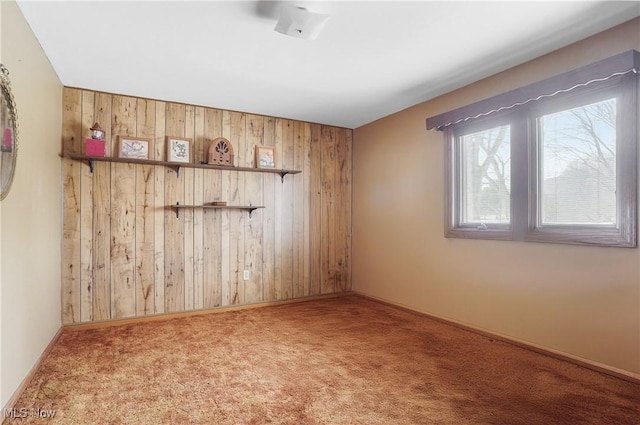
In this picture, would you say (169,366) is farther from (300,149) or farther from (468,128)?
(468,128)

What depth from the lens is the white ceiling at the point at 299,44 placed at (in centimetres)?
211

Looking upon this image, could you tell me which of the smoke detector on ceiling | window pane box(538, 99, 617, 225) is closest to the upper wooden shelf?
the smoke detector on ceiling

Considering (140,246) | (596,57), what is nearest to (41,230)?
(140,246)

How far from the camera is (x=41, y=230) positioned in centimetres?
258

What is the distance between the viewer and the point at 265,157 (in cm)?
421

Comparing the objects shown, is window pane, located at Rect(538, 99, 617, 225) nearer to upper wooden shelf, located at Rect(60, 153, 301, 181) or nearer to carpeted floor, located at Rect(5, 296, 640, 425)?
carpeted floor, located at Rect(5, 296, 640, 425)

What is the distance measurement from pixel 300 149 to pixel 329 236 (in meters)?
1.20

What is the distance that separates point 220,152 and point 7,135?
210 centimetres

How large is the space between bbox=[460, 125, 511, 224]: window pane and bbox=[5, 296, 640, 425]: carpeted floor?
109 cm

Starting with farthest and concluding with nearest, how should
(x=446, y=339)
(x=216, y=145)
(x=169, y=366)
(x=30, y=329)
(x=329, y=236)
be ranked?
(x=329, y=236) → (x=216, y=145) → (x=446, y=339) → (x=169, y=366) → (x=30, y=329)

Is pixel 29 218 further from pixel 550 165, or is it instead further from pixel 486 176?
pixel 550 165

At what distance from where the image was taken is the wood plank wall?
11.1ft

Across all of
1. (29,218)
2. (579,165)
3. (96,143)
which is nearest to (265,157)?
(96,143)

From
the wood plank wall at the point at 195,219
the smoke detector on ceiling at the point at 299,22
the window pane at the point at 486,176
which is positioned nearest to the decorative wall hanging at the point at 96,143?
the wood plank wall at the point at 195,219
